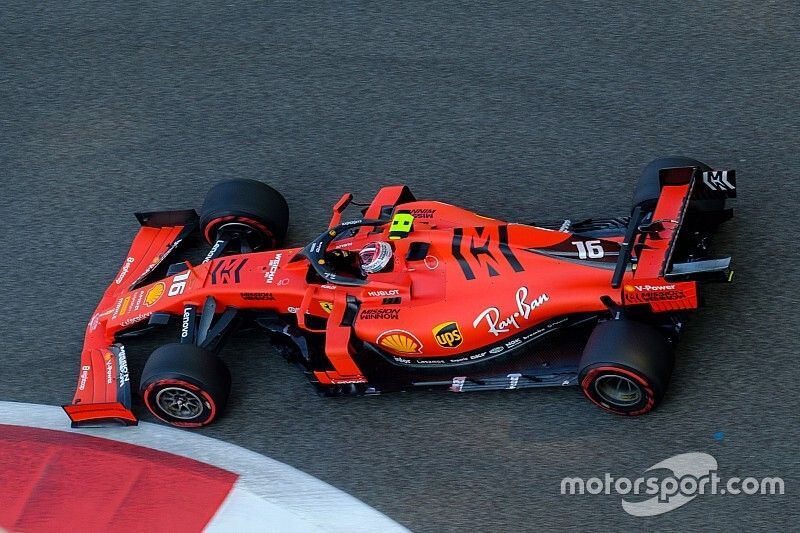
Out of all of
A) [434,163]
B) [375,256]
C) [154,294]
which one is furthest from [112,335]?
[434,163]

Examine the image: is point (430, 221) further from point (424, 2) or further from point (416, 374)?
point (424, 2)

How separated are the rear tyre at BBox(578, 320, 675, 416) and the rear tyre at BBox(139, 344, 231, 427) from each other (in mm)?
2333

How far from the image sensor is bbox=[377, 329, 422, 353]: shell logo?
639 cm

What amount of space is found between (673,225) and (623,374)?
1.04m

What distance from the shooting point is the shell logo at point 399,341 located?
6.39m

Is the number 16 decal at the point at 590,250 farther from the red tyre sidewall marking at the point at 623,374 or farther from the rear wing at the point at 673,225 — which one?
the red tyre sidewall marking at the point at 623,374

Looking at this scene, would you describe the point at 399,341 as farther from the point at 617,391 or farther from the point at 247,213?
the point at 247,213

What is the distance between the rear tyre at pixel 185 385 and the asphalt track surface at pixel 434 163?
0.23 meters

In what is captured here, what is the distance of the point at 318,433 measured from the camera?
662 centimetres

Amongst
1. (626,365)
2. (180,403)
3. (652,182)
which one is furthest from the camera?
(652,182)

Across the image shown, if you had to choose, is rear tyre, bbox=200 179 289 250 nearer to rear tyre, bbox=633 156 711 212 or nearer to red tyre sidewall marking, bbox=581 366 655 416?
rear tyre, bbox=633 156 711 212

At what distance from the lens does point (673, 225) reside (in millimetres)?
6195

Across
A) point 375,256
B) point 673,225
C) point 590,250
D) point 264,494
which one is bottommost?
point 264,494

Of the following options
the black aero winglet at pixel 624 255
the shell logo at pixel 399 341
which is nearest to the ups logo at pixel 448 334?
the shell logo at pixel 399 341
